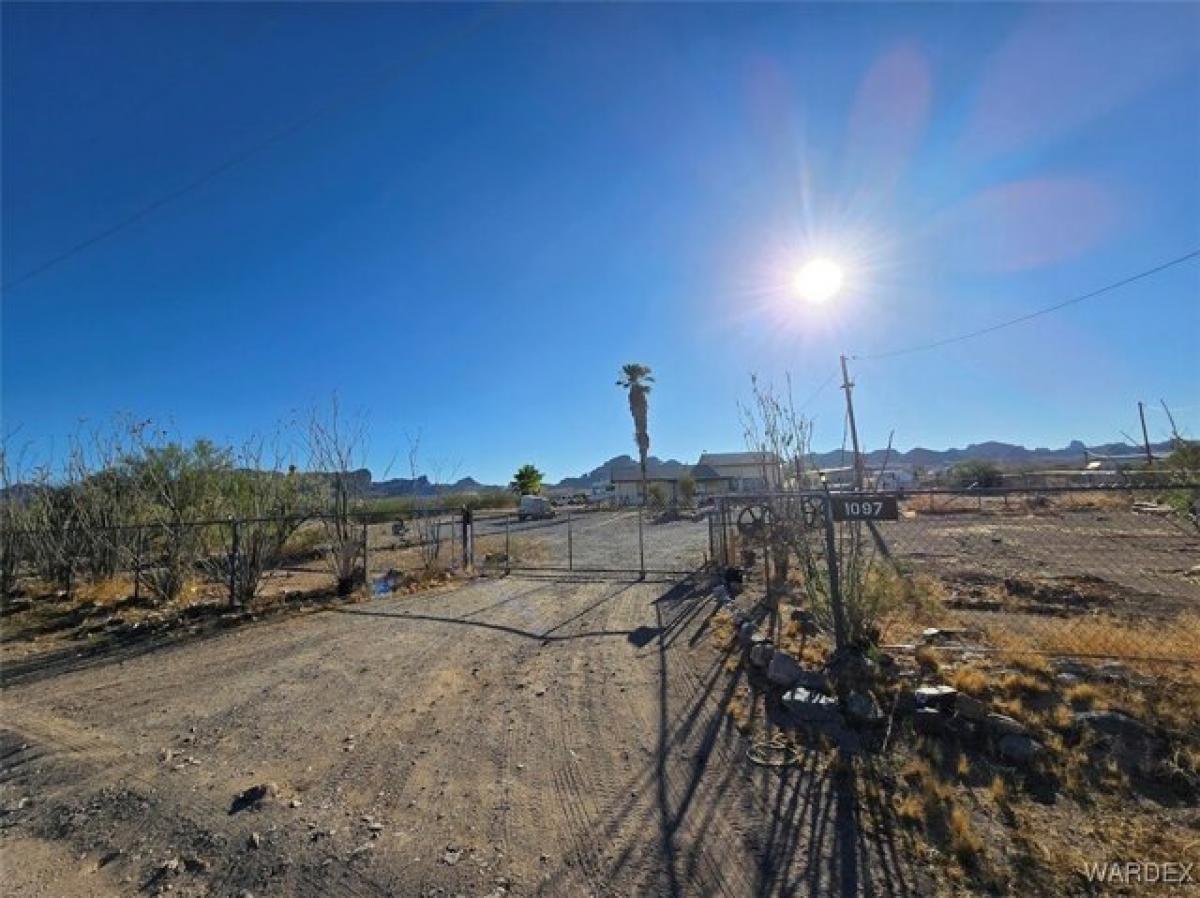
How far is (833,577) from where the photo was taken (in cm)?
591

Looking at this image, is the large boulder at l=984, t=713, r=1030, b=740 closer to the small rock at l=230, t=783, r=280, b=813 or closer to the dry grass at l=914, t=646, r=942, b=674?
the dry grass at l=914, t=646, r=942, b=674

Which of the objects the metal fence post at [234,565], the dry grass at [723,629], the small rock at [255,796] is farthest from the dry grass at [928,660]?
the metal fence post at [234,565]

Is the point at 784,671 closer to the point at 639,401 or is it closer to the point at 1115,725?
the point at 1115,725

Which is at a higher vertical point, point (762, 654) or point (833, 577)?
point (833, 577)

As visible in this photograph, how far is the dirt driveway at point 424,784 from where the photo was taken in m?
3.03

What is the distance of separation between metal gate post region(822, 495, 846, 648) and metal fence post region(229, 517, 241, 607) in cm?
1072

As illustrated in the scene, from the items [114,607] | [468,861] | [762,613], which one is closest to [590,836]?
[468,861]

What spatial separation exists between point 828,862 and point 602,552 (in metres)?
15.1

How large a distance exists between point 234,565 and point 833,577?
35.7 ft

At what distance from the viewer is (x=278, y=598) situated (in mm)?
11477

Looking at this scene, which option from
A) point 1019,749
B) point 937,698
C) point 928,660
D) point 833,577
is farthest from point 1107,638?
point 1019,749

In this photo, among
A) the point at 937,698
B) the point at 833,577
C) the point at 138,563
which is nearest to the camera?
the point at 937,698

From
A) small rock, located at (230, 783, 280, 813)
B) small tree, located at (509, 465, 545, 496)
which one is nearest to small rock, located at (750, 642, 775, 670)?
small rock, located at (230, 783, 280, 813)

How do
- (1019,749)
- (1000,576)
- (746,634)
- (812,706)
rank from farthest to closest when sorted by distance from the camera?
(1000,576)
(746,634)
(812,706)
(1019,749)
